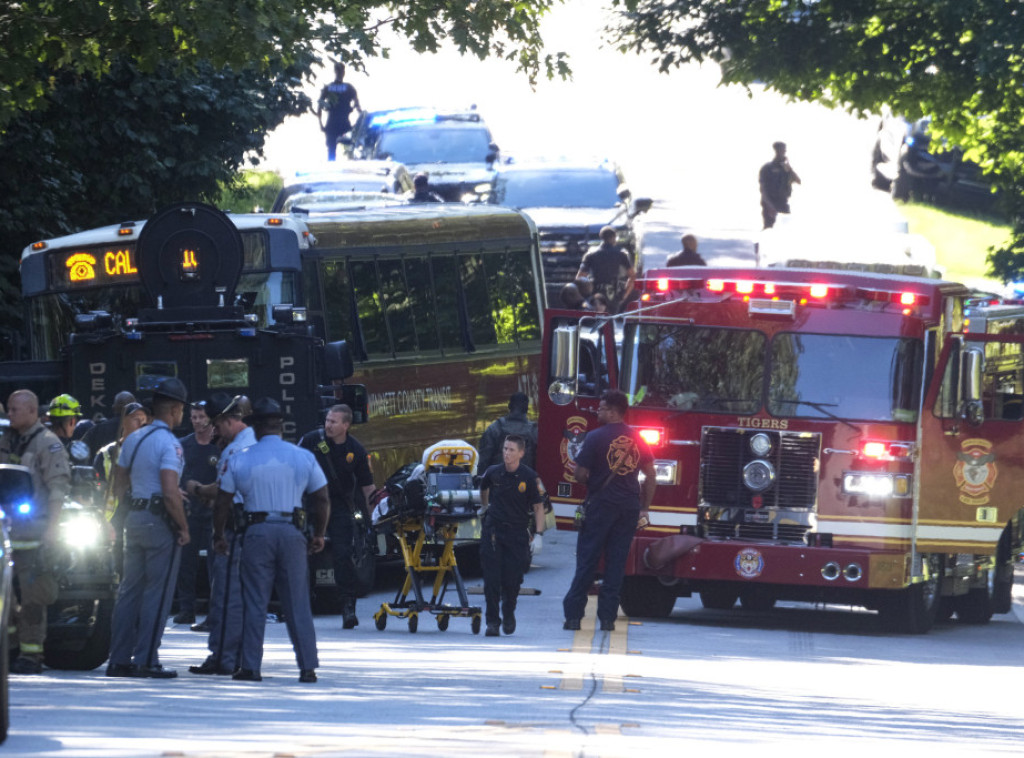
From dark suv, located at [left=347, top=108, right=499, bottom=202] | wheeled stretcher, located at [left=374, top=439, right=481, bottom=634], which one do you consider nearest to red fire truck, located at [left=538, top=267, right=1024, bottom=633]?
wheeled stretcher, located at [left=374, top=439, right=481, bottom=634]

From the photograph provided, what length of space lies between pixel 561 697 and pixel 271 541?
2.01 m

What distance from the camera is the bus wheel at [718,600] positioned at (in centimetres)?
1955

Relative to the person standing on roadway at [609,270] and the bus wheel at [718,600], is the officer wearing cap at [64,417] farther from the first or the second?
the person standing on roadway at [609,270]

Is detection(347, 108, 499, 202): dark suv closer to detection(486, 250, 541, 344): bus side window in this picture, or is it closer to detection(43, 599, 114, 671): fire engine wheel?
detection(486, 250, 541, 344): bus side window

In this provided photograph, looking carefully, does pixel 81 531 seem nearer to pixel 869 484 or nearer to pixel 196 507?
pixel 196 507

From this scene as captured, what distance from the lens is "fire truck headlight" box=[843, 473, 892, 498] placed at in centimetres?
1752

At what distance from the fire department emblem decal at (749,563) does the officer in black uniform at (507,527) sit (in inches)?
68.4

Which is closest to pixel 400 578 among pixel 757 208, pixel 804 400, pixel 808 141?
pixel 804 400

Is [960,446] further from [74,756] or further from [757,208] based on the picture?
[757,208]

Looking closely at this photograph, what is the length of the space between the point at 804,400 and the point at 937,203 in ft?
125

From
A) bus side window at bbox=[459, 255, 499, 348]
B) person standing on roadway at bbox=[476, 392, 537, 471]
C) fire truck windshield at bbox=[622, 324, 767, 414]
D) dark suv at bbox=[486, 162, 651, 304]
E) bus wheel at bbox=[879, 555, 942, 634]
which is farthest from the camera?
dark suv at bbox=[486, 162, 651, 304]

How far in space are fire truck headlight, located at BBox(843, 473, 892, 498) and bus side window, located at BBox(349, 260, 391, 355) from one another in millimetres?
6812

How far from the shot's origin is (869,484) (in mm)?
17547

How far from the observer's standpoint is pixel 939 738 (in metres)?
11.8
